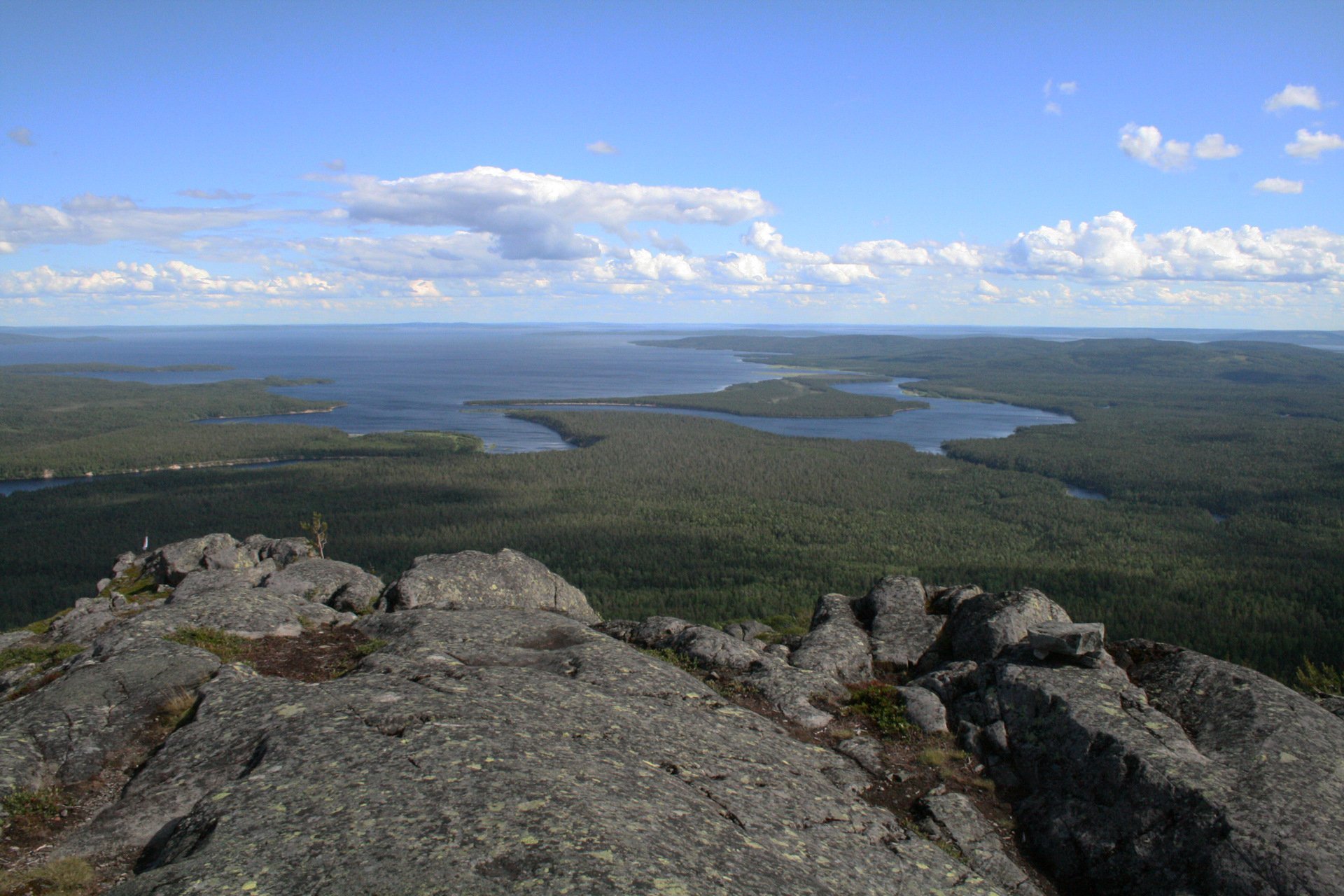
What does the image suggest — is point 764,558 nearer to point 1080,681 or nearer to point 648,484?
point 648,484

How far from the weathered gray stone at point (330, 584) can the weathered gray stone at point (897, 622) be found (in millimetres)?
15770

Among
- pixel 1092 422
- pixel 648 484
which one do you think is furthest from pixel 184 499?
pixel 1092 422

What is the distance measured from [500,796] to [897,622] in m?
15.5

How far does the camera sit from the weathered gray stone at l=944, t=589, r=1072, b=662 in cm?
1973

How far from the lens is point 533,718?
1364 centimetres

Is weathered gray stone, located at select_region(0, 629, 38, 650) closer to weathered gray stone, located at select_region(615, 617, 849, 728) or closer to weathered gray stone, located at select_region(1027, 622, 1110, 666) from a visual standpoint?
weathered gray stone, located at select_region(615, 617, 849, 728)

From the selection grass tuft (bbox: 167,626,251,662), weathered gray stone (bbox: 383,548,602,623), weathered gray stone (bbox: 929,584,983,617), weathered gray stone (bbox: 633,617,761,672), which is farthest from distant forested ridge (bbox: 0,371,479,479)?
weathered gray stone (bbox: 929,584,983,617)

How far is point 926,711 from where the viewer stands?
1680cm

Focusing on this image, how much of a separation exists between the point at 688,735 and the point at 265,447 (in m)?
161

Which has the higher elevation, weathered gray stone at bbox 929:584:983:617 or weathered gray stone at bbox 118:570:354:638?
weathered gray stone at bbox 118:570:354:638

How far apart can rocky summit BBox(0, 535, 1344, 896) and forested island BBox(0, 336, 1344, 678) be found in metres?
32.4

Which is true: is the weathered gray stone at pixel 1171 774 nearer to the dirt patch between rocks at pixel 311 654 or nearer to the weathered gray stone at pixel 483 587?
the weathered gray stone at pixel 483 587

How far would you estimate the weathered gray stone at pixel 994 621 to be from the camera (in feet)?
64.7

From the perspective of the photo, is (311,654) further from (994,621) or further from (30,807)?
(994,621)
